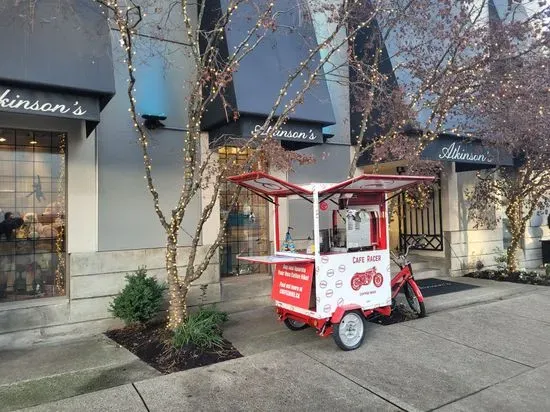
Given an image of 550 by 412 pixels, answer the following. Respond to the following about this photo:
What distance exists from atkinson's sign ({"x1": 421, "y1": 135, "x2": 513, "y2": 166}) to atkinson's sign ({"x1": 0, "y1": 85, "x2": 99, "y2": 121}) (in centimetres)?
588

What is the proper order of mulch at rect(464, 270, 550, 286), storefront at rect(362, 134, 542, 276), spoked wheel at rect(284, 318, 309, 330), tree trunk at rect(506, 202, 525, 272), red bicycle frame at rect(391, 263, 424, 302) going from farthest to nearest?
storefront at rect(362, 134, 542, 276) → tree trunk at rect(506, 202, 525, 272) → mulch at rect(464, 270, 550, 286) → red bicycle frame at rect(391, 263, 424, 302) → spoked wheel at rect(284, 318, 309, 330)

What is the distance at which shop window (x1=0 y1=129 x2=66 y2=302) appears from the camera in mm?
6117

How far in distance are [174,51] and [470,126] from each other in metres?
5.87

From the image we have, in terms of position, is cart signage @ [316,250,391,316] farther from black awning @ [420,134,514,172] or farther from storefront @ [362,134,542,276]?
storefront @ [362,134,542,276]

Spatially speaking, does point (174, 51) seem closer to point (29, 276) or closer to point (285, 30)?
point (285, 30)

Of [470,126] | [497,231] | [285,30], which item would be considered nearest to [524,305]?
[470,126]

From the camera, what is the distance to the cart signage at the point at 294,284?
5215 millimetres

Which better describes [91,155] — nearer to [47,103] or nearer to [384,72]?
[47,103]

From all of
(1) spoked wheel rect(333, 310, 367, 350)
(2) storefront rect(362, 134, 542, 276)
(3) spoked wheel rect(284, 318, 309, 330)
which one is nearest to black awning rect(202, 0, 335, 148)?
(3) spoked wheel rect(284, 318, 309, 330)

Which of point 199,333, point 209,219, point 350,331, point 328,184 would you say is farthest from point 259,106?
point 350,331

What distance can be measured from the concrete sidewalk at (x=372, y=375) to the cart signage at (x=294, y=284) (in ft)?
1.94

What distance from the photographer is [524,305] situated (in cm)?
762

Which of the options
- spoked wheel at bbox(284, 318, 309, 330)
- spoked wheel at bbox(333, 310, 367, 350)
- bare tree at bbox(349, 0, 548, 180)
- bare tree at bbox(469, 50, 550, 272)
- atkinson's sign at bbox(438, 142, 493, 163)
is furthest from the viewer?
atkinson's sign at bbox(438, 142, 493, 163)

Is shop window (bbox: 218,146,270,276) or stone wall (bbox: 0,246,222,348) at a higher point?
shop window (bbox: 218,146,270,276)
